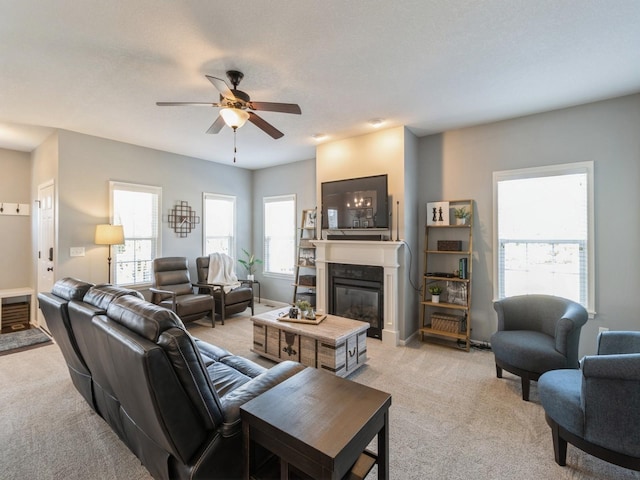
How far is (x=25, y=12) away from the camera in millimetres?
1925

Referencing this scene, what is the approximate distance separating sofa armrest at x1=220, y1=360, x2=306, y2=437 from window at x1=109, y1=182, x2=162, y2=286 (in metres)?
3.95

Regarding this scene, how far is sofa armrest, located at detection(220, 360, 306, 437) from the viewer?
139cm

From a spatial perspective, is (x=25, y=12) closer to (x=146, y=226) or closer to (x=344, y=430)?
(x=344, y=430)

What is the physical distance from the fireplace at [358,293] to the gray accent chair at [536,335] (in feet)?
4.89

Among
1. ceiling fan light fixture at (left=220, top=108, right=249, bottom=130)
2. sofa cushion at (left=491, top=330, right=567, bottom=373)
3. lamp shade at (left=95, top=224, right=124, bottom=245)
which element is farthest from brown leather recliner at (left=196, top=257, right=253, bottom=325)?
sofa cushion at (left=491, top=330, right=567, bottom=373)

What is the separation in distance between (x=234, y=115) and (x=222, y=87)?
0.28 m

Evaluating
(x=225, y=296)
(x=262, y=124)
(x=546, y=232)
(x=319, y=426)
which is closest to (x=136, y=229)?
(x=225, y=296)

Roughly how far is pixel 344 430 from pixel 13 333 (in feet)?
18.2

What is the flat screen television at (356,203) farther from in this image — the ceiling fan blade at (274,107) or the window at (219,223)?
the window at (219,223)

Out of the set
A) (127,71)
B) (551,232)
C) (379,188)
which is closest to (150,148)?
(127,71)

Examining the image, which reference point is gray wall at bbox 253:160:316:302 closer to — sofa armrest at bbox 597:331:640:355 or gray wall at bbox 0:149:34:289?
gray wall at bbox 0:149:34:289

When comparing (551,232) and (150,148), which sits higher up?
(150,148)

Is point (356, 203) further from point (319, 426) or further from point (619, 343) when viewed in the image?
point (319, 426)

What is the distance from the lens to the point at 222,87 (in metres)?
2.32
